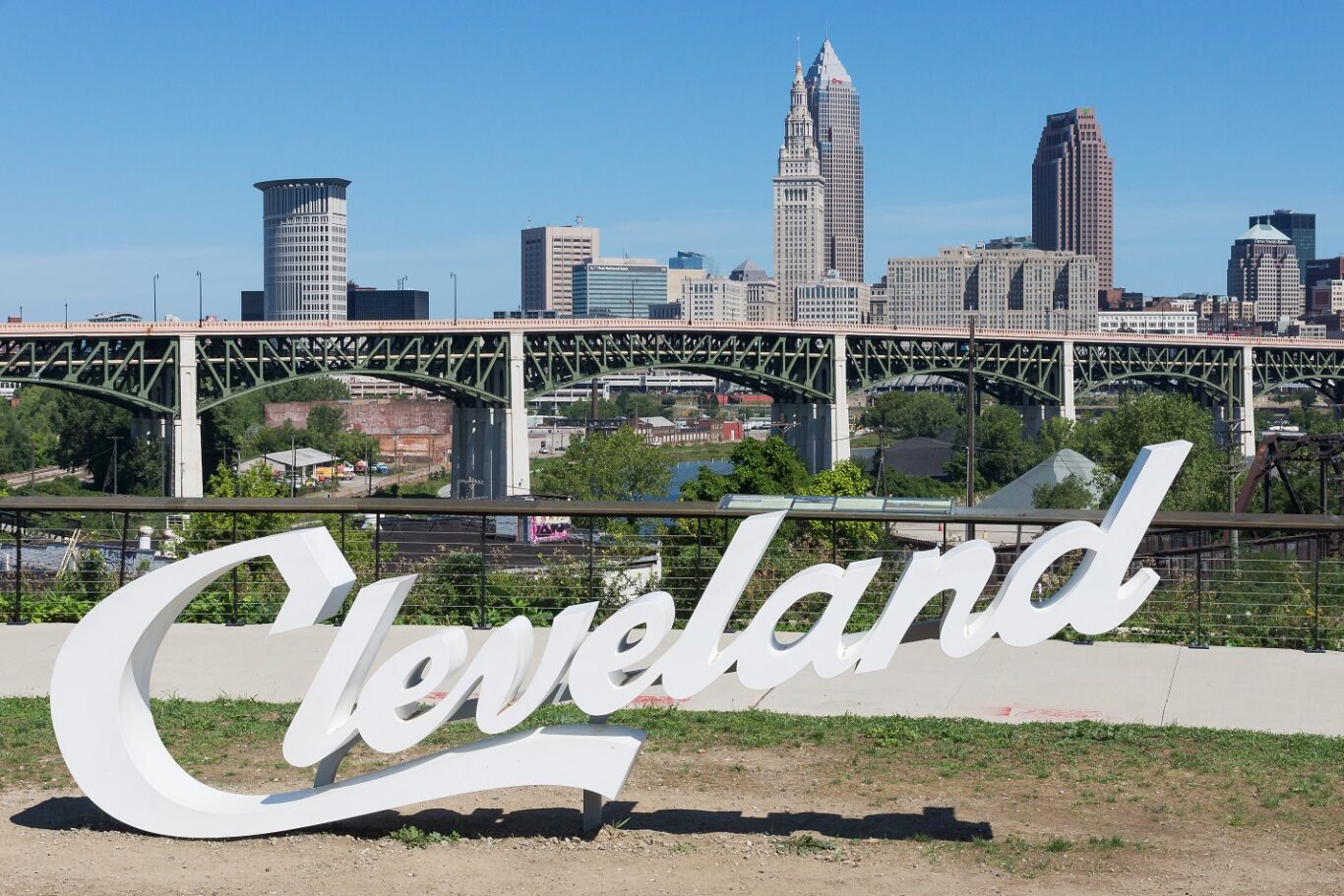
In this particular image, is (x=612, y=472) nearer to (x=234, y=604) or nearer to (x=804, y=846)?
(x=234, y=604)

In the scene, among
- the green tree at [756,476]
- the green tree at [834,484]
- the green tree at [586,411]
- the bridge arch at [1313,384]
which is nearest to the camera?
the green tree at [834,484]

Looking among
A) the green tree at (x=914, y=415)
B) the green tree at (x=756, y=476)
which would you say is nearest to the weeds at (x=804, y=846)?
the green tree at (x=756, y=476)

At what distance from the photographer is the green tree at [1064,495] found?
6625cm

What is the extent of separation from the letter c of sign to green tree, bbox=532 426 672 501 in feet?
222

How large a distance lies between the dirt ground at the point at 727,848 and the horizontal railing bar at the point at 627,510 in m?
3.07

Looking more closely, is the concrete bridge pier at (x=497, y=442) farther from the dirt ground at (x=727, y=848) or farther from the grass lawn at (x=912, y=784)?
the dirt ground at (x=727, y=848)

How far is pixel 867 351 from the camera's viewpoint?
346ft

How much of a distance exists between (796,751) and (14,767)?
4.65 metres

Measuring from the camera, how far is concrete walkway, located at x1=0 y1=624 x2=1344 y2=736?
1100cm

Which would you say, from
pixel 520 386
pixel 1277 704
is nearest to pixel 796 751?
pixel 1277 704

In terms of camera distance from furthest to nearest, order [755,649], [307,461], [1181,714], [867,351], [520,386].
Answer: [307,461], [867,351], [520,386], [1181,714], [755,649]

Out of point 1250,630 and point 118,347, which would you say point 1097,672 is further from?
point 118,347

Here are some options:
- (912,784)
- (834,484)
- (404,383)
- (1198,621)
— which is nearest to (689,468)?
(404,383)

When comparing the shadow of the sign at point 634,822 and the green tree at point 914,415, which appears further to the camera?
the green tree at point 914,415
